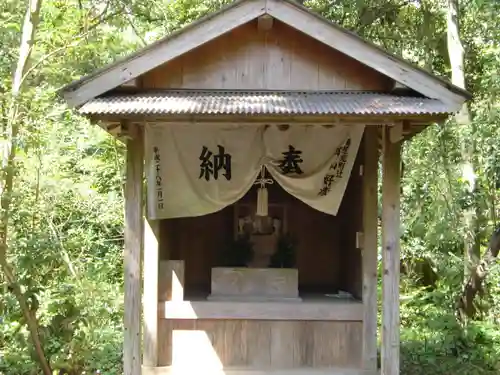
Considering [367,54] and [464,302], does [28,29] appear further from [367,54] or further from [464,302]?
[464,302]

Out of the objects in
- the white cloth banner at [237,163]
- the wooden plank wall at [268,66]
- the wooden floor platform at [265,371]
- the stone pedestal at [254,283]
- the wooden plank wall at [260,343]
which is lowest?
the wooden floor platform at [265,371]

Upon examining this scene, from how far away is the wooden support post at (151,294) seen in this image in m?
6.37

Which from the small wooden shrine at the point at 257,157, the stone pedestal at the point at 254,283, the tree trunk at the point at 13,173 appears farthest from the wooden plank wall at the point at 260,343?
the tree trunk at the point at 13,173

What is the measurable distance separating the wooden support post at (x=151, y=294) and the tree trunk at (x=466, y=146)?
6.45 meters

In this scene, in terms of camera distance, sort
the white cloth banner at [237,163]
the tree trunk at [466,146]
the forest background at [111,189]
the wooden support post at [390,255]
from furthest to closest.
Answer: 1. the tree trunk at [466,146]
2. the forest background at [111,189]
3. the white cloth banner at [237,163]
4. the wooden support post at [390,255]

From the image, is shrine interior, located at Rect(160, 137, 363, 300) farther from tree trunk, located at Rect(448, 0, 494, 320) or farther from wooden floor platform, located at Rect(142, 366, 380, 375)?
tree trunk, located at Rect(448, 0, 494, 320)

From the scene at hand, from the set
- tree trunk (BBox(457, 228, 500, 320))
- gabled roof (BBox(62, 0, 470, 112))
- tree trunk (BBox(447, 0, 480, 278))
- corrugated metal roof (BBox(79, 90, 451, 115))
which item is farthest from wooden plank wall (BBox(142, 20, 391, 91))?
tree trunk (BBox(457, 228, 500, 320))

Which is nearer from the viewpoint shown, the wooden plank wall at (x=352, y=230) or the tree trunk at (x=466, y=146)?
the wooden plank wall at (x=352, y=230)

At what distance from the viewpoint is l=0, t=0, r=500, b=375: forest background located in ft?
26.2

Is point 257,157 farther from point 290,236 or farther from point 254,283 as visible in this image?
point 290,236

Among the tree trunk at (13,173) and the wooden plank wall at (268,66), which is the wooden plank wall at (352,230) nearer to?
the wooden plank wall at (268,66)

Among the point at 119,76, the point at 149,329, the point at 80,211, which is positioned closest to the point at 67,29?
the point at 80,211

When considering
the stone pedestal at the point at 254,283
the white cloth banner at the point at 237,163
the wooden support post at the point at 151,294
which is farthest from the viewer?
the stone pedestal at the point at 254,283

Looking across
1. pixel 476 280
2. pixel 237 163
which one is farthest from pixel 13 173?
pixel 476 280
